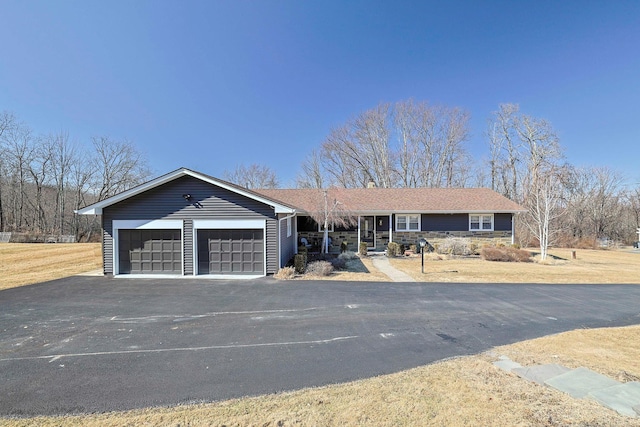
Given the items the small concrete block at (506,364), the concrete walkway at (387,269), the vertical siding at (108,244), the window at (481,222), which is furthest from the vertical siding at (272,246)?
the window at (481,222)

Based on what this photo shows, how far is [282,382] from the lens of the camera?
12.8ft

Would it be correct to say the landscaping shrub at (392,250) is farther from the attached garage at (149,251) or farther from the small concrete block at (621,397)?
the small concrete block at (621,397)

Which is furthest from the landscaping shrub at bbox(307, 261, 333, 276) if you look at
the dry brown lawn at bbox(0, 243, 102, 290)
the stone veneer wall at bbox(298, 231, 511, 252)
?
the dry brown lawn at bbox(0, 243, 102, 290)

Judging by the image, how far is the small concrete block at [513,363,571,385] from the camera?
3.77m

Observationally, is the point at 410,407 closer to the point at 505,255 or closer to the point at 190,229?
the point at 190,229

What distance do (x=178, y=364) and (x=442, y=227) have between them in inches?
753

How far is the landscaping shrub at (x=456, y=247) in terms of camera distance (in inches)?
723

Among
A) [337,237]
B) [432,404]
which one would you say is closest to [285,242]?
[337,237]

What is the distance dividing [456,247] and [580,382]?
1580 cm

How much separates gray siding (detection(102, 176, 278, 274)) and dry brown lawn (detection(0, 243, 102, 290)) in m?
2.72

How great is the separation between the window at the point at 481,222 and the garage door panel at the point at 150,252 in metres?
18.6

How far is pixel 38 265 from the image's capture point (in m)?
15.2

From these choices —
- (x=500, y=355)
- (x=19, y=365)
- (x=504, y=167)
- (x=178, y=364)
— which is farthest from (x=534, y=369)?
(x=504, y=167)

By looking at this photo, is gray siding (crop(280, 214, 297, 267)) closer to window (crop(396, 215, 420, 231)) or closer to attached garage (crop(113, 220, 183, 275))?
attached garage (crop(113, 220, 183, 275))
